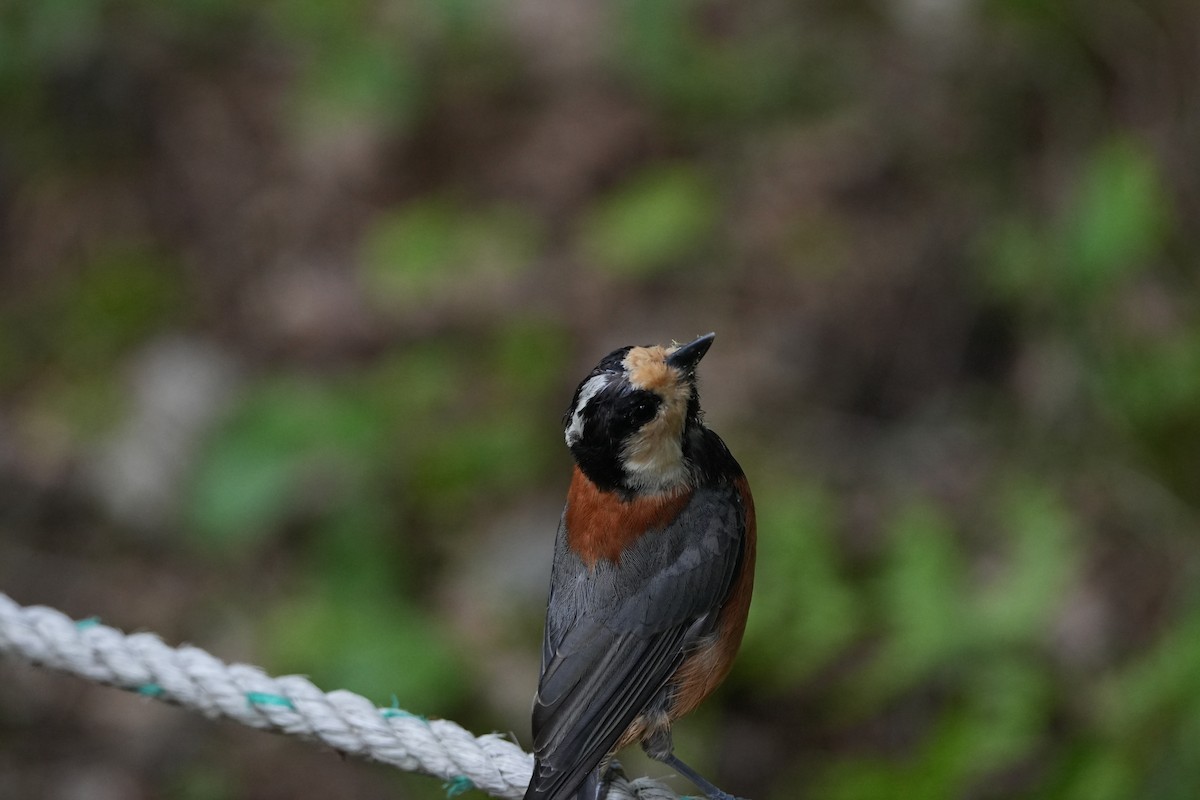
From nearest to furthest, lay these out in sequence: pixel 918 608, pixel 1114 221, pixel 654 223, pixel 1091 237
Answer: pixel 918 608 → pixel 1114 221 → pixel 1091 237 → pixel 654 223

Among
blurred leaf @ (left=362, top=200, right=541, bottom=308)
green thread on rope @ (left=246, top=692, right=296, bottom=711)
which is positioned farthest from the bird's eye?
blurred leaf @ (left=362, top=200, right=541, bottom=308)

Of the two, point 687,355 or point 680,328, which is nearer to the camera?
point 687,355

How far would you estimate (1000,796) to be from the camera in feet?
17.8

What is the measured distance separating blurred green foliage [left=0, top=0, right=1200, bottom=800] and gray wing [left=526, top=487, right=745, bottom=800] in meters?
0.98

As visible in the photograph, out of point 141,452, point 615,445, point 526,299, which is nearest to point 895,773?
point 615,445

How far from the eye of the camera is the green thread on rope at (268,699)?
3322mm

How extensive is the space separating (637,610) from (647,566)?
14cm

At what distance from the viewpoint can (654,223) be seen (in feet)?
23.4

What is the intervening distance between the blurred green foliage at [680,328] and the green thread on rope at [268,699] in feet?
6.86

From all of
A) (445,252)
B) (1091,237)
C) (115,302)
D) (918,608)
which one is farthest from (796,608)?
(115,302)

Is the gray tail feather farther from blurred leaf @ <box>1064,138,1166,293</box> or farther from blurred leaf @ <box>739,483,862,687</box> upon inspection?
blurred leaf @ <box>1064,138,1166,293</box>

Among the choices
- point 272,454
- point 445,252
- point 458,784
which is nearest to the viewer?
point 458,784

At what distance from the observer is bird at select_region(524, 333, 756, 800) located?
12.8 feet

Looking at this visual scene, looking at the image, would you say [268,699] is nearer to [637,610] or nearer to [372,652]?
[637,610]
